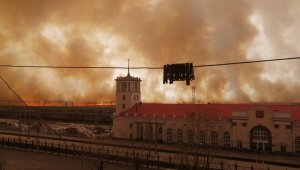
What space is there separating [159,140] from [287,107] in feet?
75.2

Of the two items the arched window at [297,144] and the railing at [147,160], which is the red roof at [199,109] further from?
the railing at [147,160]

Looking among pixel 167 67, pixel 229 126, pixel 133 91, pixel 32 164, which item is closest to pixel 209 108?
pixel 229 126

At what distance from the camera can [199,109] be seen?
55094mm

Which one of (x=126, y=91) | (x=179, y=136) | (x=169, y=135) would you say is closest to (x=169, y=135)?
(x=169, y=135)

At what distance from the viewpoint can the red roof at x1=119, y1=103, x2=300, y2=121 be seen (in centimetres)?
4850

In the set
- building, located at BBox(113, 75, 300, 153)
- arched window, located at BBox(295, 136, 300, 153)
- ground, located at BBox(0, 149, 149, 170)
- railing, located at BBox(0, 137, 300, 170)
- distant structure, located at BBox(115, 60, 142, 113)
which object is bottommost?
ground, located at BBox(0, 149, 149, 170)

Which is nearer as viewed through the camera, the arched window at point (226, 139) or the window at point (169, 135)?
the arched window at point (226, 139)

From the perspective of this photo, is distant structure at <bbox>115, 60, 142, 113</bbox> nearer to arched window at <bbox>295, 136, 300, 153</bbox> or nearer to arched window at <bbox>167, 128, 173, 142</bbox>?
arched window at <bbox>167, 128, 173, 142</bbox>

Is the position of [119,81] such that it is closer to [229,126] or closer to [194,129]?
[194,129]

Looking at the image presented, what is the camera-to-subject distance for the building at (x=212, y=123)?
45.7 metres

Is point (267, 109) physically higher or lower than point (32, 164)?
higher

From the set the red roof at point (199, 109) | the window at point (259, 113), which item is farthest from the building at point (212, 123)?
the window at point (259, 113)

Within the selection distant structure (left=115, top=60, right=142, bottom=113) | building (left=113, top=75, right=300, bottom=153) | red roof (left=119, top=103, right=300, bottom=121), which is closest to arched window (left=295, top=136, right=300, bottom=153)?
building (left=113, top=75, right=300, bottom=153)

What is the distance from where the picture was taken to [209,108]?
54.9 metres
